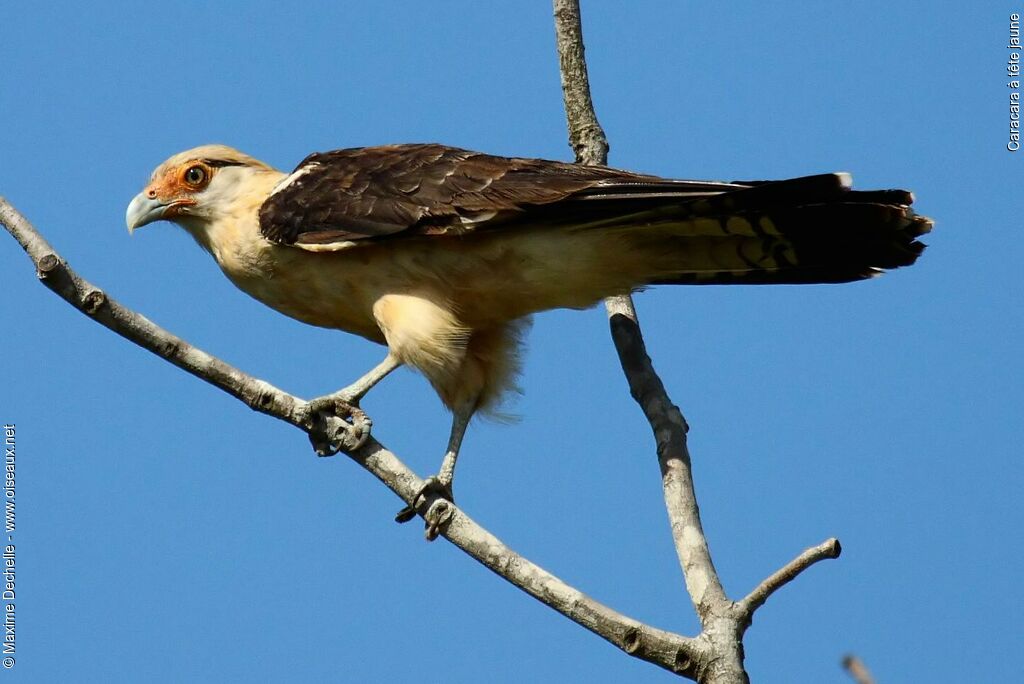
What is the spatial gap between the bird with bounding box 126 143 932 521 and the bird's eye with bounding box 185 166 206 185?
0.03 metres

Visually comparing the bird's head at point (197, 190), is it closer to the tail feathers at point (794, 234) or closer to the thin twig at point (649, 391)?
the thin twig at point (649, 391)

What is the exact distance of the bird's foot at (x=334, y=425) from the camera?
540cm

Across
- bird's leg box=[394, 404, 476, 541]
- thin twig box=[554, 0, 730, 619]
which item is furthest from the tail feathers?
bird's leg box=[394, 404, 476, 541]

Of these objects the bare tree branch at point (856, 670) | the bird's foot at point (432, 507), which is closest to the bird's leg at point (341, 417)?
the bird's foot at point (432, 507)

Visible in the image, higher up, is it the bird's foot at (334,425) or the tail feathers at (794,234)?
the tail feathers at (794,234)

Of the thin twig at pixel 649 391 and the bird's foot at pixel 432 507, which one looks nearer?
the thin twig at pixel 649 391

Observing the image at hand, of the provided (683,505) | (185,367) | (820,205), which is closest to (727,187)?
(820,205)

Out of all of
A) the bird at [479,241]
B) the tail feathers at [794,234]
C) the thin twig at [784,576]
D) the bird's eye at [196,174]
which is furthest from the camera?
the bird's eye at [196,174]

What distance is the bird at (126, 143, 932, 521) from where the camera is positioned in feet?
18.9

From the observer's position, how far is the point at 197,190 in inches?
273

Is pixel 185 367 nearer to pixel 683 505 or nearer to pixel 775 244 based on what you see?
pixel 683 505

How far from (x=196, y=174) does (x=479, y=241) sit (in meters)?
1.86

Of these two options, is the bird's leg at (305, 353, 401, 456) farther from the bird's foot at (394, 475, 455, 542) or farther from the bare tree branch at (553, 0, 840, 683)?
the bare tree branch at (553, 0, 840, 683)

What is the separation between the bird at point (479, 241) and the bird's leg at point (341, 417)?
16 millimetres
